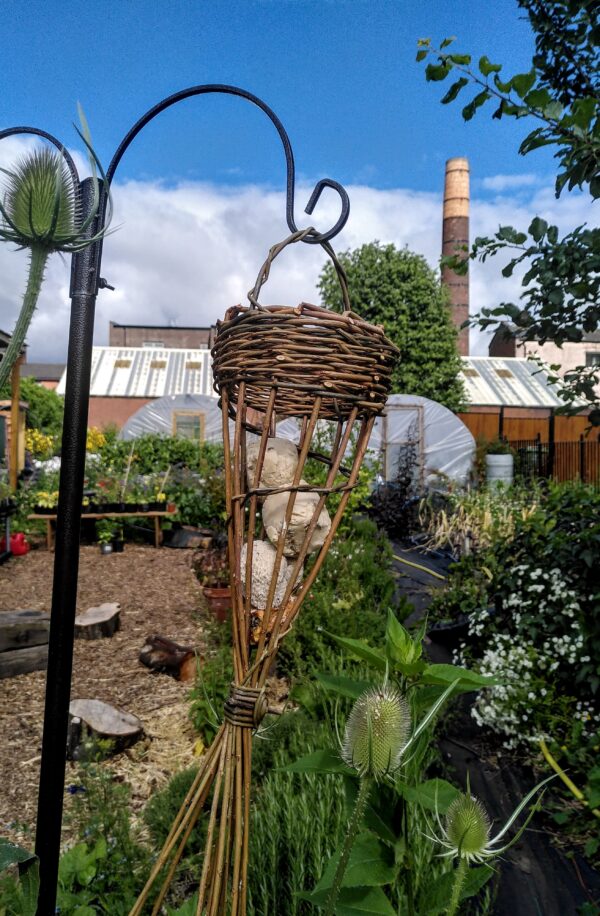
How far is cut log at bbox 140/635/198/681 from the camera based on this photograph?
4.13 meters

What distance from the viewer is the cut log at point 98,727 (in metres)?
3.01

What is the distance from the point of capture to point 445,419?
47.0 feet

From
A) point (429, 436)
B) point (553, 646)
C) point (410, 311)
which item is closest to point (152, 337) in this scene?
point (410, 311)

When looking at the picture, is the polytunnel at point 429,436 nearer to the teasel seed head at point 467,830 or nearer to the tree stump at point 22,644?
the tree stump at point 22,644

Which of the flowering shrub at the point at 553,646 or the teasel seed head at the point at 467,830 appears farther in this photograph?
the flowering shrub at the point at 553,646

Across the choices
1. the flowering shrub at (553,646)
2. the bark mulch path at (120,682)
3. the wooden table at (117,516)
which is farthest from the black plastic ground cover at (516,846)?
the wooden table at (117,516)

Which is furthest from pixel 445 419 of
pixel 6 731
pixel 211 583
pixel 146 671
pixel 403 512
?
pixel 6 731

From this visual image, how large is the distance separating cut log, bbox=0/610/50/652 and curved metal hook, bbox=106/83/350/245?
3.59m

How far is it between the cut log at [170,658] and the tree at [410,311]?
1390cm

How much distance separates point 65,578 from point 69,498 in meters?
0.14

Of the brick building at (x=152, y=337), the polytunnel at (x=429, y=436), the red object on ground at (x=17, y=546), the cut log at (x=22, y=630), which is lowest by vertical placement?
the cut log at (x=22, y=630)

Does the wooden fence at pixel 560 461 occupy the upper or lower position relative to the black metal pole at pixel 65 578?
upper

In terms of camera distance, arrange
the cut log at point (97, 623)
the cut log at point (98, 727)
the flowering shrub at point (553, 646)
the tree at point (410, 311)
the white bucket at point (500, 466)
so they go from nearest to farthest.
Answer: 1. the flowering shrub at point (553, 646)
2. the cut log at point (98, 727)
3. the cut log at point (97, 623)
4. the white bucket at point (500, 466)
5. the tree at point (410, 311)

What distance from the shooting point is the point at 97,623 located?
15.8 feet
